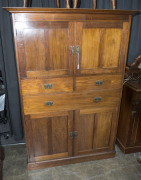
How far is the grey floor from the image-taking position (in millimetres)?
2018

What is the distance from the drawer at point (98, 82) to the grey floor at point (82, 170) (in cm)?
105

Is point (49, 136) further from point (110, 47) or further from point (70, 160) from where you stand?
point (110, 47)

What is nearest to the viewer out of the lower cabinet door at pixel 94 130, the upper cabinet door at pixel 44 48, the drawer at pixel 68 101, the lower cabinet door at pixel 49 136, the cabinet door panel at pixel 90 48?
the upper cabinet door at pixel 44 48

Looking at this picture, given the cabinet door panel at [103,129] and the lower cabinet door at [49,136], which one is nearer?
the lower cabinet door at [49,136]

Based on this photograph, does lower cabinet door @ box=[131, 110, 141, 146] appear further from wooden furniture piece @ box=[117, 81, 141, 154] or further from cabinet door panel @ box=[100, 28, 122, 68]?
cabinet door panel @ box=[100, 28, 122, 68]

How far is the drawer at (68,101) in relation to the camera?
1804 mm

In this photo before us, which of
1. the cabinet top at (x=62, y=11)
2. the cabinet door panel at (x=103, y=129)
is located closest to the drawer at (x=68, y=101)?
the cabinet door panel at (x=103, y=129)

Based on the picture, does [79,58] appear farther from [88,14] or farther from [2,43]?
[2,43]

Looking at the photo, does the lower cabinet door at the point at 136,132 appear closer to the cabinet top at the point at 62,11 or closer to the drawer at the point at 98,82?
the drawer at the point at 98,82

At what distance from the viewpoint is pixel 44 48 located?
1.64m

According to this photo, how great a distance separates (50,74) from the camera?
1729 mm

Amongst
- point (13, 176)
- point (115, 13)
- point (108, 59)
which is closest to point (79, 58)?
point (108, 59)

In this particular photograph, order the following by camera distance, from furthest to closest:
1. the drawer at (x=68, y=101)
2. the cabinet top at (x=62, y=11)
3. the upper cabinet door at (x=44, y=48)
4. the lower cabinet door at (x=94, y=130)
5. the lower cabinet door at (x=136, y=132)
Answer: the lower cabinet door at (x=136, y=132), the lower cabinet door at (x=94, y=130), the drawer at (x=68, y=101), the upper cabinet door at (x=44, y=48), the cabinet top at (x=62, y=11)

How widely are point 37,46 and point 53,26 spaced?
0.24 m
